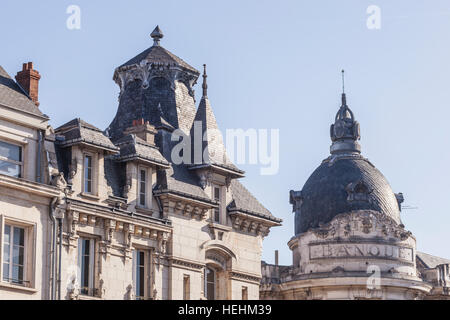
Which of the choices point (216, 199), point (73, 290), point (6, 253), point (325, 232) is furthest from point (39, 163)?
point (325, 232)

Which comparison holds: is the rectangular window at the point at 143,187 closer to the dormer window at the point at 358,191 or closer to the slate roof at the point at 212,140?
the slate roof at the point at 212,140

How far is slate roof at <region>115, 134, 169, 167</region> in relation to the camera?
40.8 m

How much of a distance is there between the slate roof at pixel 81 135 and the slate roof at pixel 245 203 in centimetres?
648

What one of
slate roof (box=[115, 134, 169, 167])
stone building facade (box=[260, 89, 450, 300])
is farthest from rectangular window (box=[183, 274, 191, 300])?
stone building facade (box=[260, 89, 450, 300])

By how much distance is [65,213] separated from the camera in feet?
123

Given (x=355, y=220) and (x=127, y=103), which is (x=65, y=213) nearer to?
(x=127, y=103)

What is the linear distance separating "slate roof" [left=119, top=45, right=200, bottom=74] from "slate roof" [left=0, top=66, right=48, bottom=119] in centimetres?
840

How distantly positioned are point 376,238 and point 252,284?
3264cm

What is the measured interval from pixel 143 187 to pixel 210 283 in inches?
187

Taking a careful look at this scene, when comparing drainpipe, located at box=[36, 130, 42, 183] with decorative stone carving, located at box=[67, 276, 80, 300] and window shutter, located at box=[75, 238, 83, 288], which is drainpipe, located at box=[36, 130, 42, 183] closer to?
window shutter, located at box=[75, 238, 83, 288]

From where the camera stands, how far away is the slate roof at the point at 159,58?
46.4m
